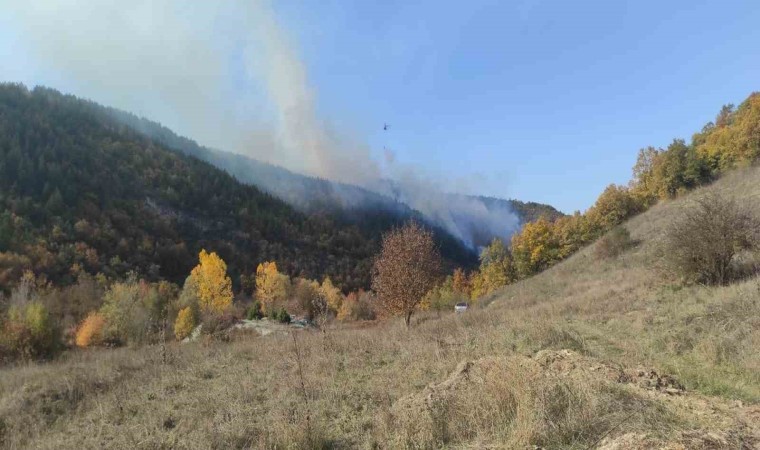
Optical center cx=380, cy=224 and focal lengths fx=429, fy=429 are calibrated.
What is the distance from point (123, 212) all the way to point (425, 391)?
142m

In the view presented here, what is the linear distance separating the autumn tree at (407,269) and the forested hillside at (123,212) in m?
85.8

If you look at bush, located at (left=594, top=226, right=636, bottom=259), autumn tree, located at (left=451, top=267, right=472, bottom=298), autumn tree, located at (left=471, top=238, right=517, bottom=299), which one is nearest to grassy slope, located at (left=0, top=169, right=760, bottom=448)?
bush, located at (left=594, top=226, right=636, bottom=259)

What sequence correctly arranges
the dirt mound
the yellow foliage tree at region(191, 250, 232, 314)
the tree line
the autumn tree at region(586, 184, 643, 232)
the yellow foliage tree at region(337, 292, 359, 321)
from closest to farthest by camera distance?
the dirt mound → the tree line → the yellow foliage tree at region(191, 250, 232, 314) → the autumn tree at region(586, 184, 643, 232) → the yellow foliage tree at region(337, 292, 359, 321)

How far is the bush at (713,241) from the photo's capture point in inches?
608

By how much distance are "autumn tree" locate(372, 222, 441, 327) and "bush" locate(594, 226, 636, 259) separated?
25335mm

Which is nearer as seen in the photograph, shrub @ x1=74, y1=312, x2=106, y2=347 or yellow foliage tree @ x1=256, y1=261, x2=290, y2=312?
shrub @ x1=74, y1=312, x2=106, y2=347

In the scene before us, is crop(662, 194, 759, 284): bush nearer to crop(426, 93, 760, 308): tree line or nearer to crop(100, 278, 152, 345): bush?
crop(426, 93, 760, 308): tree line

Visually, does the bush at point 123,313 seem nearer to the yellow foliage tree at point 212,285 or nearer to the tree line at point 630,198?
the yellow foliage tree at point 212,285

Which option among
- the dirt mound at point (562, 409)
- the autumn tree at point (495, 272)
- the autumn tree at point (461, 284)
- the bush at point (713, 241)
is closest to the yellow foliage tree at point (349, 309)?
the autumn tree at point (461, 284)

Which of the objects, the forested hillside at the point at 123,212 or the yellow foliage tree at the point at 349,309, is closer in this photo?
the yellow foliage tree at the point at 349,309

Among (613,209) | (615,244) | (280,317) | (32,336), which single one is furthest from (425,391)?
(613,209)

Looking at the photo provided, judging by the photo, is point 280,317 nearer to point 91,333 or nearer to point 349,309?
point 91,333

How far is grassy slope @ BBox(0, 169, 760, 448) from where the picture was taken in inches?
190

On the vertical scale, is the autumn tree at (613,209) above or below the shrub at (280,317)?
above
